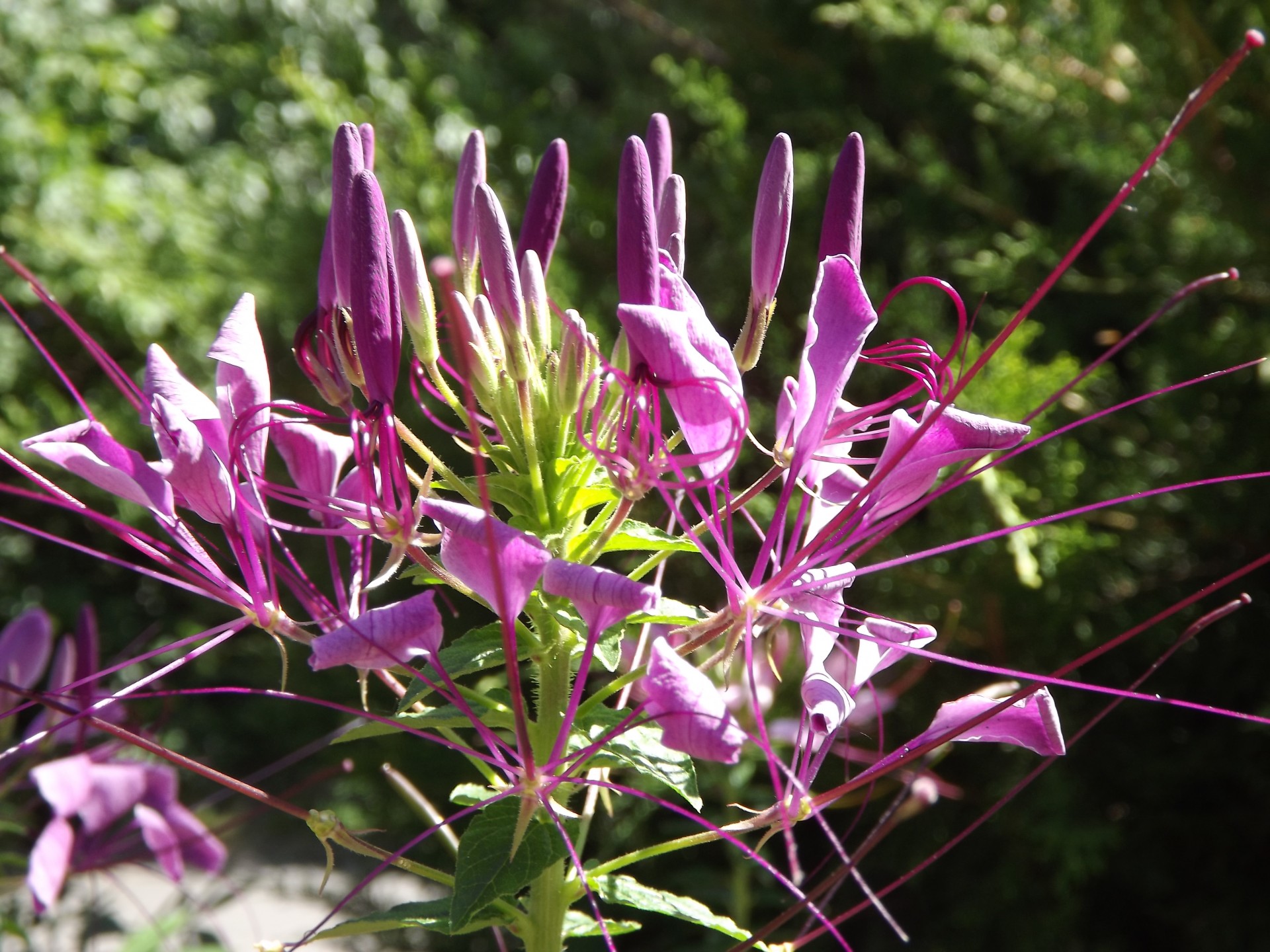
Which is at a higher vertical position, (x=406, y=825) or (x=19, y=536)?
(x=406, y=825)

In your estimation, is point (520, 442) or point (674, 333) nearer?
point (674, 333)

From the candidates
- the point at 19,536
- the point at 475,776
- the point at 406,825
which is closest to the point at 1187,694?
the point at 475,776

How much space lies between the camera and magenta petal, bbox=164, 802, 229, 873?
3.84 feet

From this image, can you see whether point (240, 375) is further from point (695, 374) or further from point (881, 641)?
point (881, 641)

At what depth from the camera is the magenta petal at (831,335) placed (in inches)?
22.9

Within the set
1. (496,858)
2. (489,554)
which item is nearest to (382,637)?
(489,554)

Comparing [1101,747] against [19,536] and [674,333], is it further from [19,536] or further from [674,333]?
[19,536]

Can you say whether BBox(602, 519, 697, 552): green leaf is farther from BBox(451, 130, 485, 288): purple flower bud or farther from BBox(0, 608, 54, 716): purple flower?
BBox(0, 608, 54, 716): purple flower

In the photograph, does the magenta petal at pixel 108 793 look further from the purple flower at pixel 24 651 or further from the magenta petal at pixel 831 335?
the magenta petal at pixel 831 335

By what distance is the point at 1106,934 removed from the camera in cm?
214

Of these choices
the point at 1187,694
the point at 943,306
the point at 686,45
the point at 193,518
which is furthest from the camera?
the point at 686,45

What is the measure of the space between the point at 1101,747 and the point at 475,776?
1290mm

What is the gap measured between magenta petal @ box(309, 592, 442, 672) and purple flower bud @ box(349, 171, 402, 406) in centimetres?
13

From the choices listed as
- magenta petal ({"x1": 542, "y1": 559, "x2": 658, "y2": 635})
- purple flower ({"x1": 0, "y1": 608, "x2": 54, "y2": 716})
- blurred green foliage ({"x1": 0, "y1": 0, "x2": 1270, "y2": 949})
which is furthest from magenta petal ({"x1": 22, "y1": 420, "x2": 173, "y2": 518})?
blurred green foliage ({"x1": 0, "y1": 0, "x2": 1270, "y2": 949})
